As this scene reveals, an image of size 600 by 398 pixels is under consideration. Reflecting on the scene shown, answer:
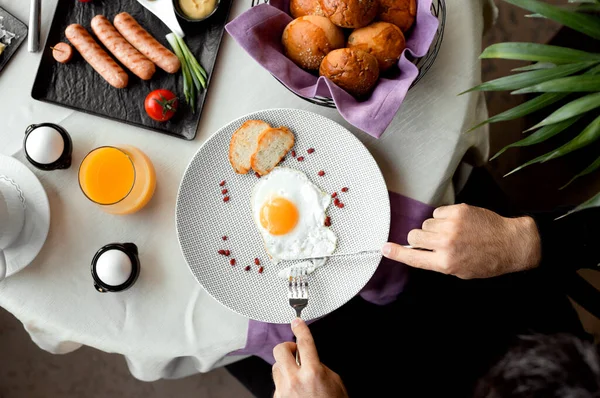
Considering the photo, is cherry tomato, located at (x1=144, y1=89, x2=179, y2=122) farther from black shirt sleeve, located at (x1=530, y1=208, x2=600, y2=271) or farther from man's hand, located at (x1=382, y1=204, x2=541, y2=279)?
black shirt sleeve, located at (x1=530, y1=208, x2=600, y2=271)

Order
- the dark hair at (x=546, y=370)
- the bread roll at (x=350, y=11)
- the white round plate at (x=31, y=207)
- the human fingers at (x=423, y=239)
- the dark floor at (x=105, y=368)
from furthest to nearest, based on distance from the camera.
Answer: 1. the dark floor at (x=105, y=368)
2. the white round plate at (x=31, y=207)
3. the human fingers at (x=423, y=239)
4. the bread roll at (x=350, y=11)
5. the dark hair at (x=546, y=370)

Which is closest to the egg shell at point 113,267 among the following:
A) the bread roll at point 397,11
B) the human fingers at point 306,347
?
the human fingers at point 306,347

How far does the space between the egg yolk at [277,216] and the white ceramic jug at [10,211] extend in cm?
60

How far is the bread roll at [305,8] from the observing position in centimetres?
114

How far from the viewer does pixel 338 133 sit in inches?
48.9

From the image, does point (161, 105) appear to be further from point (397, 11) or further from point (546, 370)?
point (546, 370)

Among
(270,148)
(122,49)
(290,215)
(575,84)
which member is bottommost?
(290,215)

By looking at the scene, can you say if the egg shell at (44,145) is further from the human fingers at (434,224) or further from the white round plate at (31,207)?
the human fingers at (434,224)

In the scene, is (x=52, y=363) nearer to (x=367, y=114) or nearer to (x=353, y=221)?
(x=353, y=221)

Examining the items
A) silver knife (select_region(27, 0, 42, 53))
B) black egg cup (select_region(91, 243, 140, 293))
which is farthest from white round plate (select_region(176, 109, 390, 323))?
silver knife (select_region(27, 0, 42, 53))

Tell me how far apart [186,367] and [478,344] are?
81cm

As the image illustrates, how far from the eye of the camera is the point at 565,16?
3.20 ft

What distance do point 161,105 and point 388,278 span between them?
740 millimetres

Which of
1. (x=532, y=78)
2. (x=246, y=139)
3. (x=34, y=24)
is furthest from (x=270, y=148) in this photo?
(x=34, y=24)
